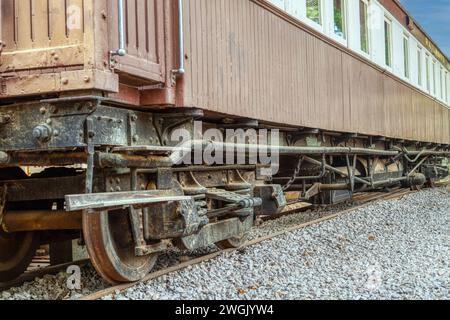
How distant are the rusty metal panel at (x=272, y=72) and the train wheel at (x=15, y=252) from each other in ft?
6.27

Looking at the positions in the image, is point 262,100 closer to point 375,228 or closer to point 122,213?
point 122,213

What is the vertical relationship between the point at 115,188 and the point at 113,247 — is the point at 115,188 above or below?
above

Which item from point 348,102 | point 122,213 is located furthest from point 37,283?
point 348,102

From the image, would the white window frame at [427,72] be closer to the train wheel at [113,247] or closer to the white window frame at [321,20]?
the white window frame at [321,20]

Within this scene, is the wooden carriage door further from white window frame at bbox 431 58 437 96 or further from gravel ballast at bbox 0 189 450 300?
white window frame at bbox 431 58 437 96

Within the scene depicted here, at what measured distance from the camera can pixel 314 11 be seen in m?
7.10

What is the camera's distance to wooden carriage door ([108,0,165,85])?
142 inches

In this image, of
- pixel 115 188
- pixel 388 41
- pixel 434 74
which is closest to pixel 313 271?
pixel 115 188

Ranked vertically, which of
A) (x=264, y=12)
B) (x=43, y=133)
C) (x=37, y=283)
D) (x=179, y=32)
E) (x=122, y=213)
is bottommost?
(x=37, y=283)

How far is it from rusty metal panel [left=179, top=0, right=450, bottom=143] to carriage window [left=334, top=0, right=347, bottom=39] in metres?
0.28

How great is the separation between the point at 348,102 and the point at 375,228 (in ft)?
6.09

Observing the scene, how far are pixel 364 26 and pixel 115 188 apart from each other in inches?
258

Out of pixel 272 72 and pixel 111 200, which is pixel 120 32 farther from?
pixel 272 72

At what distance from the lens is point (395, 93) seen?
1103 cm
